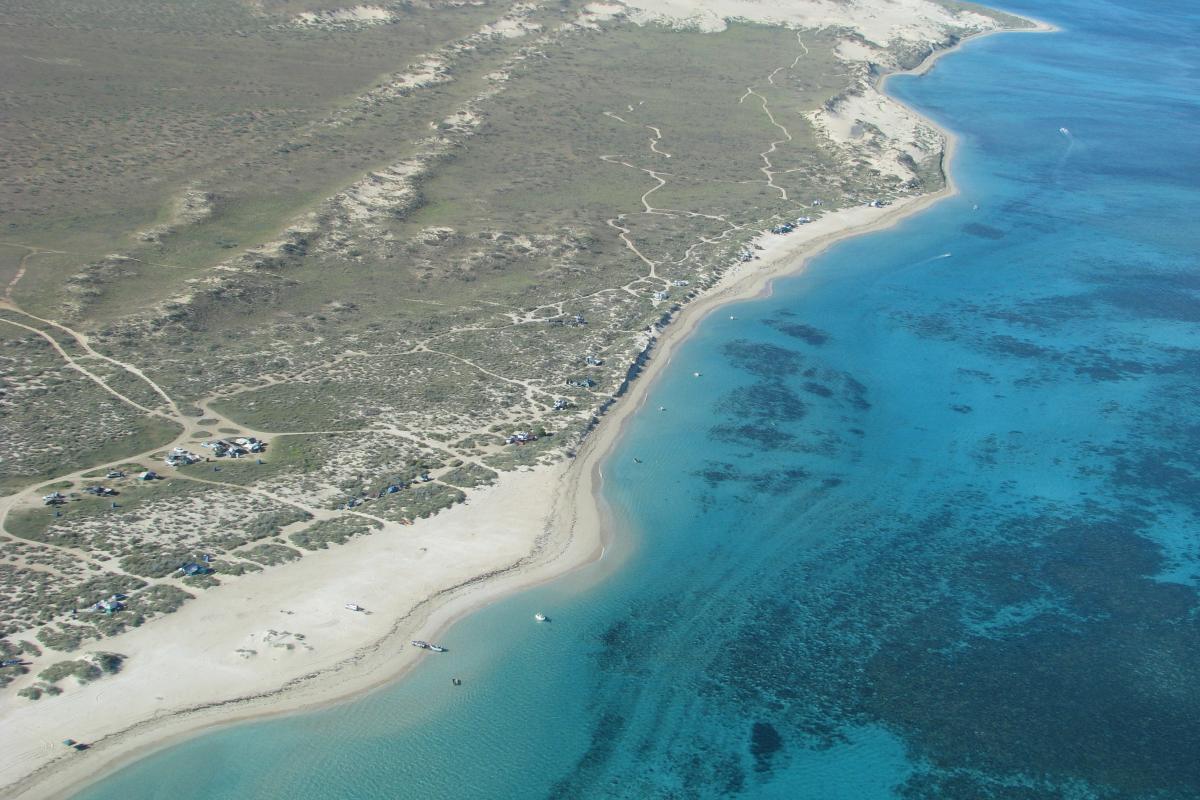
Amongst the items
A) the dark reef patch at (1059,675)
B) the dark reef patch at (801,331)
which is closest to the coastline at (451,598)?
the dark reef patch at (801,331)

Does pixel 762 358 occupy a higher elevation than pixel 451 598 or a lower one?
higher

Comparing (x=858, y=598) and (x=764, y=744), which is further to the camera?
(x=858, y=598)

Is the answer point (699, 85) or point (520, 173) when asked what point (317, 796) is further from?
point (699, 85)

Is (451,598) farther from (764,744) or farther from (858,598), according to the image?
(858,598)

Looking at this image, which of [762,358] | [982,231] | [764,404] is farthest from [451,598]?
[982,231]

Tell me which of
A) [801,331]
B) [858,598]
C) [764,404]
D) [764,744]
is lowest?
[764,744]

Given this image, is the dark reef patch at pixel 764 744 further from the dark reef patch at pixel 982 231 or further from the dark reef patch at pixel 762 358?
the dark reef patch at pixel 982 231

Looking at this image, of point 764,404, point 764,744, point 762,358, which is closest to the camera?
point 764,744
